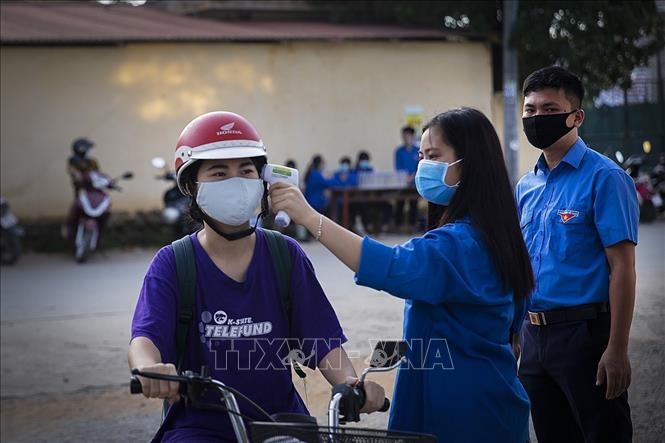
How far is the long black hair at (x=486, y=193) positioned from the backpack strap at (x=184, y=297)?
0.82m

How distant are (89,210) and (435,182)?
12.2m

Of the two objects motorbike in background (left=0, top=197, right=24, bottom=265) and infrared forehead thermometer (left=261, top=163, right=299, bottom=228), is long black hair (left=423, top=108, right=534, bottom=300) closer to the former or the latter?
infrared forehead thermometer (left=261, top=163, right=299, bottom=228)

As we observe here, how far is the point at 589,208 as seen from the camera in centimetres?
409

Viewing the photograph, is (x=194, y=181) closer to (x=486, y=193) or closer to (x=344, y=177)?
(x=486, y=193)

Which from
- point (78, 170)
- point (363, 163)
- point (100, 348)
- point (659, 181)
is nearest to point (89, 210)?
point (78, 170)

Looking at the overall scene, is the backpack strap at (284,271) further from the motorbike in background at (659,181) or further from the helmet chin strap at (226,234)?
the motorbike in background at (659,181)

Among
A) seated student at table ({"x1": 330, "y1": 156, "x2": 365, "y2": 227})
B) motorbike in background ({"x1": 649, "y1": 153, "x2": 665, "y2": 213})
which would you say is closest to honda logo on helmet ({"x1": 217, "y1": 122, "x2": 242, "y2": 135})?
seated student at table ({"x1": 330, "y1": 156, "x2": 365, "y2": 227})

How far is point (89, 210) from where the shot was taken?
1494cm

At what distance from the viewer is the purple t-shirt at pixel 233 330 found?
3.21 meters

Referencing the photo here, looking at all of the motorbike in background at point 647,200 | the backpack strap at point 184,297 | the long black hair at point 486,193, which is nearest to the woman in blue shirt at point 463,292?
the long black hair at point 486,193

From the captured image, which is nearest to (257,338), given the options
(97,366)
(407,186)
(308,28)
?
(97,366)

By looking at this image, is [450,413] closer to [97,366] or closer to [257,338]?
[257,338]

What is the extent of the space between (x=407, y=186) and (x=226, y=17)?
493 cm

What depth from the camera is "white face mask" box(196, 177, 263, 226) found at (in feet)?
10.7
